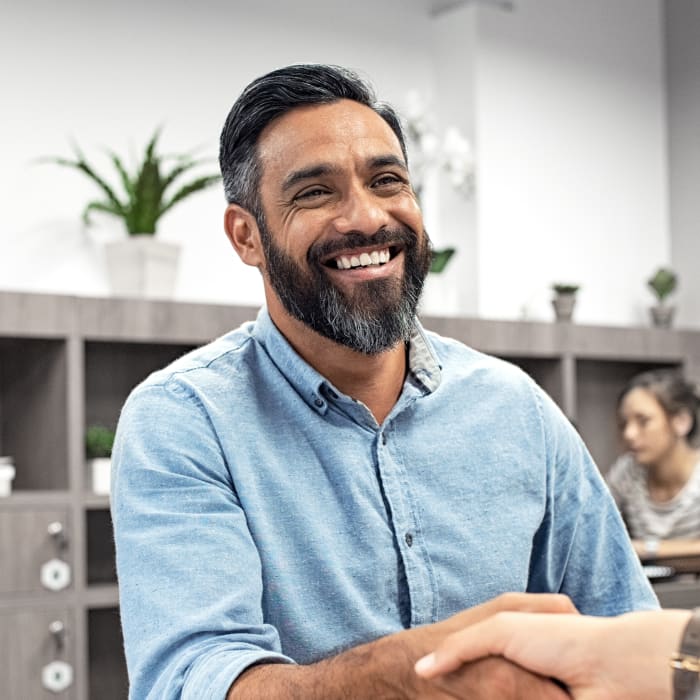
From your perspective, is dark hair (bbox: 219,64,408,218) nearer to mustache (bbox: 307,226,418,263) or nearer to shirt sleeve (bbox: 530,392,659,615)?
mustache (bbox: 307,226,418,263)

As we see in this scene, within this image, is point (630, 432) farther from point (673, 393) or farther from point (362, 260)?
point (362, 260)

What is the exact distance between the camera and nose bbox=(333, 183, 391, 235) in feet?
5.05

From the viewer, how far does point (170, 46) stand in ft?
15.0

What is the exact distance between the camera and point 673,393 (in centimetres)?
494

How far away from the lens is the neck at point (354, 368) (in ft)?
5.23

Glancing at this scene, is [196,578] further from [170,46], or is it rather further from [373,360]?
[170,46]

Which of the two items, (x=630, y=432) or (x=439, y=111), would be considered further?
(x=439, y=111)

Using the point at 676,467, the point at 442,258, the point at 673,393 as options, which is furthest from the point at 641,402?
the point at 442,258

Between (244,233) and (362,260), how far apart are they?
0.24m

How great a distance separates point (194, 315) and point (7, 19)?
120 cm

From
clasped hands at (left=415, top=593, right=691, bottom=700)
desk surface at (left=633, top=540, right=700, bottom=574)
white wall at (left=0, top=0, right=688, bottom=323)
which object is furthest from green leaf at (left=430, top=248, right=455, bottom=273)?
clasped hands at (left=415, top=593, right=691, bottom=700)

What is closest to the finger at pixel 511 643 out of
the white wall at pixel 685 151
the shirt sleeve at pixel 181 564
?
the shirt sleeve at pixel 181 564

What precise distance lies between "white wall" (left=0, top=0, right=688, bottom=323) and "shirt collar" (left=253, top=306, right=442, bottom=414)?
8.87 feet

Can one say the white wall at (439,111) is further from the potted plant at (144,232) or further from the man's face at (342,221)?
the man's face at (342,221)
